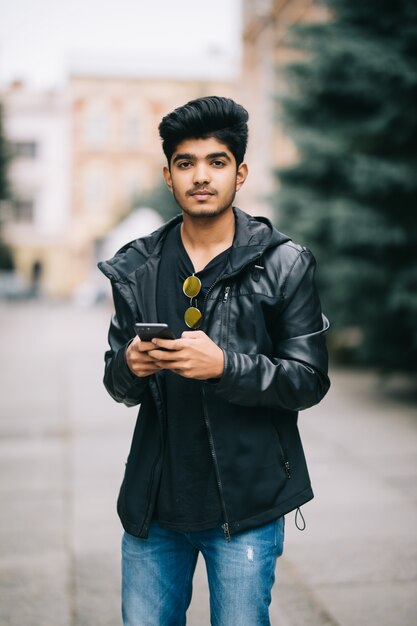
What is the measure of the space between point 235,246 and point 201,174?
221 millimetres

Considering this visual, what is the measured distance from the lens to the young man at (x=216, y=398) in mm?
1940

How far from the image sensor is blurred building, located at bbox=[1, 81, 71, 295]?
5084 cm

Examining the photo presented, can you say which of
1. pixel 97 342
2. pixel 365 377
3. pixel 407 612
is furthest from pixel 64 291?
pixel 407 612

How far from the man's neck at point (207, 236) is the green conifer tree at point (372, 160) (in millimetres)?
6372

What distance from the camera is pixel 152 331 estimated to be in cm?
171

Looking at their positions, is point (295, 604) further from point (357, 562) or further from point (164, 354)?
point (164, 354)

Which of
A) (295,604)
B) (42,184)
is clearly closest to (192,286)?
(295,604)

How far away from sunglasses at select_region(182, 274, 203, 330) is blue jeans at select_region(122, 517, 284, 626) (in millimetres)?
557

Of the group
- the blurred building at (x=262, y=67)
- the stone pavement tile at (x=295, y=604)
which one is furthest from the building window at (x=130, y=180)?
the stone pavement tile at (x=295, y=604)

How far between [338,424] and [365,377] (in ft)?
12.5

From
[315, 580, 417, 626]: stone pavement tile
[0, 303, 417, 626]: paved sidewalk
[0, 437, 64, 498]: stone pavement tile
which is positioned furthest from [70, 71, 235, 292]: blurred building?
[315, 580, 417, 626]: stone pavement tile

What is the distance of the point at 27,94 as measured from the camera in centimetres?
5241

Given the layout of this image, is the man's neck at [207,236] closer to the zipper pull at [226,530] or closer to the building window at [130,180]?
the zipper pull at [226,530]

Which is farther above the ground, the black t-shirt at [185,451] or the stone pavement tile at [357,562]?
the black t-shirt at [185,451]
